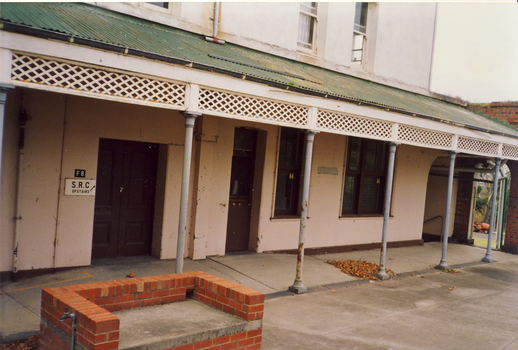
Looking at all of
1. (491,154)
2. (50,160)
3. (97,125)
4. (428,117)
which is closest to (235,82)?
(97,125)

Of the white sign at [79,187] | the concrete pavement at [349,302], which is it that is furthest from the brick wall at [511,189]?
the white sign at [79,187]

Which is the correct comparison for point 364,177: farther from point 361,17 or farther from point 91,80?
point 91,80

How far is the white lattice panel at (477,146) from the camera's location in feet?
34.5

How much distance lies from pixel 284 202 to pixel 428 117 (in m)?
3.64

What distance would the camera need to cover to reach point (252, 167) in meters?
9.69

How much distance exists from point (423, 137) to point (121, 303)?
24.6 ft

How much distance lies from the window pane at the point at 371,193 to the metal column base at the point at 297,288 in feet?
16.8

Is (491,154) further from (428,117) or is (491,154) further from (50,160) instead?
(50,160)

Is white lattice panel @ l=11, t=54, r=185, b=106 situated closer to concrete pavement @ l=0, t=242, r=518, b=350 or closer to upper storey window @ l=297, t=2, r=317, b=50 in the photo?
concrete pavement @ l=0, t=242, r=518, b=350

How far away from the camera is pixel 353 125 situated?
8.03 meters

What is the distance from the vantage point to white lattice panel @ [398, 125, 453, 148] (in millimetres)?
9070

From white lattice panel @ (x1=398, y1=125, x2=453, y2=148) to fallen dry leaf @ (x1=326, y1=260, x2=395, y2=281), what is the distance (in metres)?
2.81

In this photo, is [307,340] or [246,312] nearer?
[246,312]

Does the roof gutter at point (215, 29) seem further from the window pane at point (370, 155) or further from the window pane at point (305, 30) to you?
the window pane at point (370, 155)
